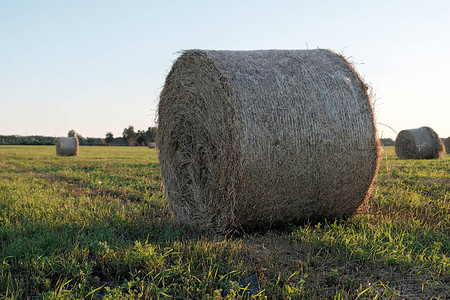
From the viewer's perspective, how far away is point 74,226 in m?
5.41

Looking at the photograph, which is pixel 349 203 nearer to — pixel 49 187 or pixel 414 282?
pixel 414 282

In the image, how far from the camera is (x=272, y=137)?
16.9 feet

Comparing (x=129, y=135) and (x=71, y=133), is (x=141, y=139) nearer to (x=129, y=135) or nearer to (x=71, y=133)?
(x=129, y=135)

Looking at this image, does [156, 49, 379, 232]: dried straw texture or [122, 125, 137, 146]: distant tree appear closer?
[156, 49, 379, 232]: dried straw texture

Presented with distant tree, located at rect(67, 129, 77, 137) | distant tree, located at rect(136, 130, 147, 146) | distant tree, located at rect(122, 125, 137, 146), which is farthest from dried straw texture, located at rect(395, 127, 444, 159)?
distant tree, located at rect(67, 129, 77, 137)

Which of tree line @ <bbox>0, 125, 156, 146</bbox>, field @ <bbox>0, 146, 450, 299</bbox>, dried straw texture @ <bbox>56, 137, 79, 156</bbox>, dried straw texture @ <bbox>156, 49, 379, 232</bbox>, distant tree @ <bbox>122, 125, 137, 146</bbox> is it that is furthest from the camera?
distant tree @ <bbox>122, 125, 137, 146</bbox>

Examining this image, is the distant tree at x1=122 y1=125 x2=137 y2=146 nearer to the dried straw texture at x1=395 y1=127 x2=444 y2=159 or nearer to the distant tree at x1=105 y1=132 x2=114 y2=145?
the distant tree at x1=105 y1=132 x2=114 y2=145

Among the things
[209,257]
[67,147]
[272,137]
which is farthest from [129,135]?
[209,257]

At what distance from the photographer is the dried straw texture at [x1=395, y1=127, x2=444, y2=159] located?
1844cm

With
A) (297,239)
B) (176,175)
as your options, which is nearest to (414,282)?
(297,239)

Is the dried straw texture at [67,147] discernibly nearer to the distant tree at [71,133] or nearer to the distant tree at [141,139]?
the distant tree at [141,139]

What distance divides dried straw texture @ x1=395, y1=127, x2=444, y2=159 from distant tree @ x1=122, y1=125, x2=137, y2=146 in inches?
2180

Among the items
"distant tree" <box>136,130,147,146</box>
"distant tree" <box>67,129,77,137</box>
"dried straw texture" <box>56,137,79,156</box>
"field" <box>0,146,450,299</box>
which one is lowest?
"field" <box>0,146,450,299</box>

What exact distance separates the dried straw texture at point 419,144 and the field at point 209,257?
13.1m
